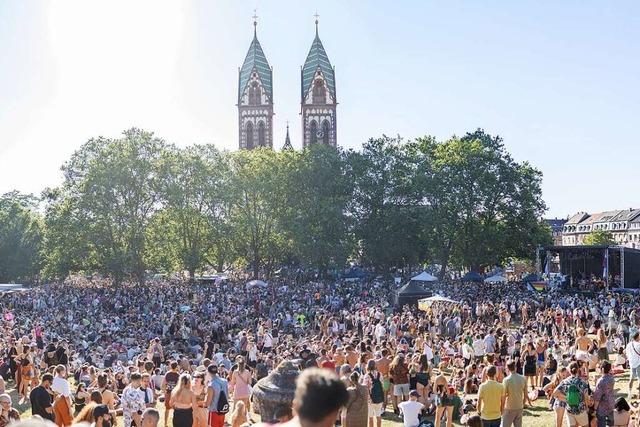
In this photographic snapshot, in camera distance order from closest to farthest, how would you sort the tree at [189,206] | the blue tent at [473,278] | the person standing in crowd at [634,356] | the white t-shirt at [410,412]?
1. the white t-shirt at [410,412]
2. the person standing in crowd at [634,356]
3. the blue tent at [473,278]
4. the tree at [189,206]

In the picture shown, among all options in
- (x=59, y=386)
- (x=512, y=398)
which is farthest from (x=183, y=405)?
(x=512, y=398)

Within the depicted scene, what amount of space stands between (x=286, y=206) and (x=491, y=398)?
3918 centimetres

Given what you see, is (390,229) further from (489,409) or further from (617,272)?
(489,409)

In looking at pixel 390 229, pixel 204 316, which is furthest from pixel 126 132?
pixel 204 316

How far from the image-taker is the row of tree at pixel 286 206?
44438mm

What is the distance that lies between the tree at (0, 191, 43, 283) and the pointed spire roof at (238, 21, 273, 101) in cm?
2807

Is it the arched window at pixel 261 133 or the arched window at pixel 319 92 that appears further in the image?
the arched window at pixel 261 133

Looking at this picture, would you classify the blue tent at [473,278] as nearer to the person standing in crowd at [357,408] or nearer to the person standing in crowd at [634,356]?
the person standing in crowd at [634,356]

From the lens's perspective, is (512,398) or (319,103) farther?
(319,103)

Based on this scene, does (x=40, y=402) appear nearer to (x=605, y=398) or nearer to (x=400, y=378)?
(x=400, y=378)

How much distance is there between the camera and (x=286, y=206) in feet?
158

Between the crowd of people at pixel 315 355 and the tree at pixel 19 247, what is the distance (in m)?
18.2

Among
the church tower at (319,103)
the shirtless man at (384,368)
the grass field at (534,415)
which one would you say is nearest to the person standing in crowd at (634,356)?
the grass field at (534,415)

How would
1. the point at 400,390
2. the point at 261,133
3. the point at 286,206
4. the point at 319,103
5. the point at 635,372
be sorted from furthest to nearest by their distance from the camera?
the point at 261,133 → the point at 319,103 → the point at 286,206 → the point at 635,372 → the point at 400,390
